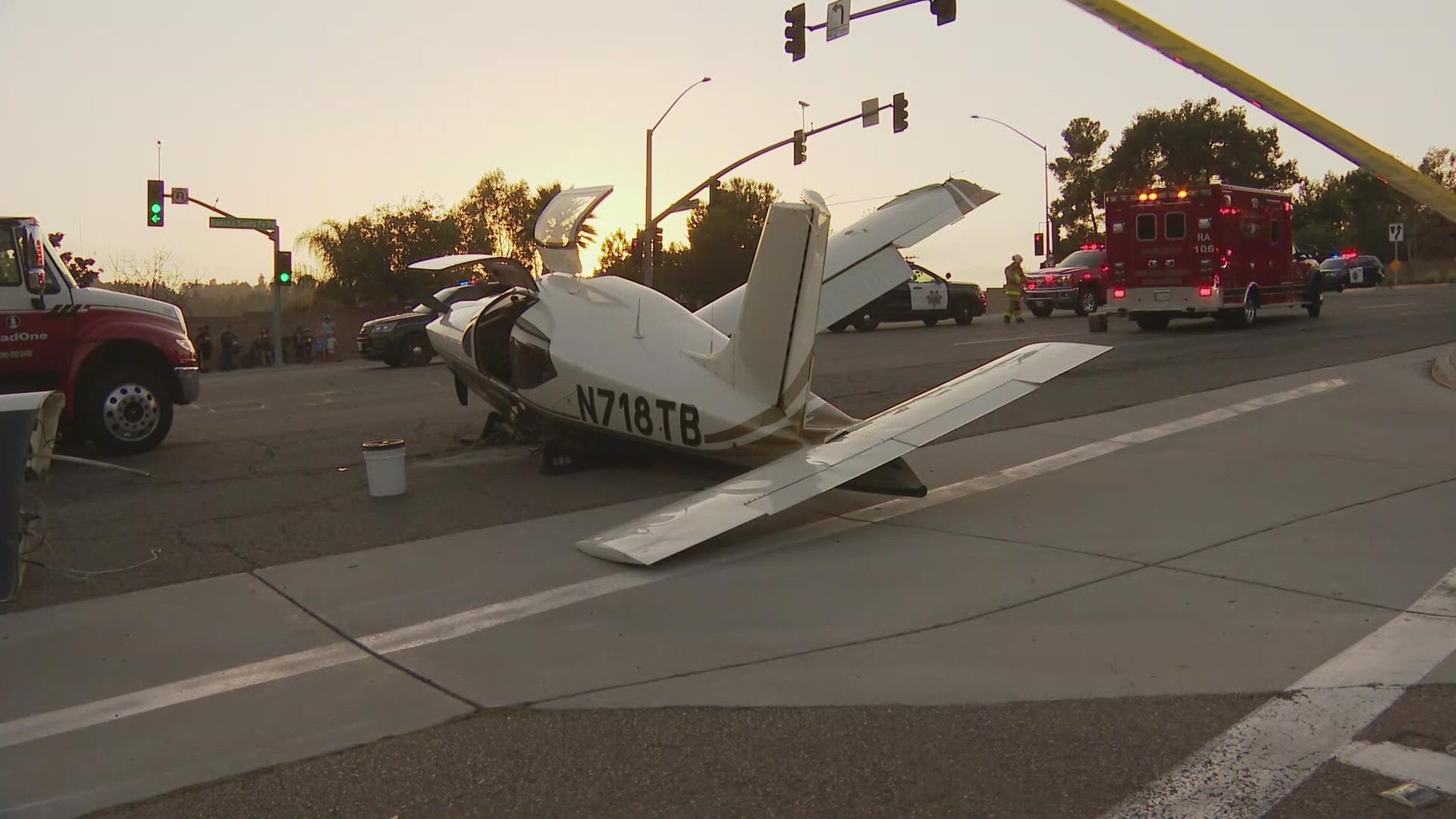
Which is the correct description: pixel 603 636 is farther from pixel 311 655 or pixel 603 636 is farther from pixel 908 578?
pixel 908 578

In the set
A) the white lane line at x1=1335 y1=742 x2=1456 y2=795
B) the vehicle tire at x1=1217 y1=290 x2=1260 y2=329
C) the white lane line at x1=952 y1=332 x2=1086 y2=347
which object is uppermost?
the vehicle tire at x1=1217 y1=290 x2=1260 y2=329

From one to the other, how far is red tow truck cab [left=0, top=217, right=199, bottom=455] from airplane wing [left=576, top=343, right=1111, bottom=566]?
727 cm

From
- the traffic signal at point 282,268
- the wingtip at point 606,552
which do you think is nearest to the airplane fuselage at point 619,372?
the wingtip at point 606,552

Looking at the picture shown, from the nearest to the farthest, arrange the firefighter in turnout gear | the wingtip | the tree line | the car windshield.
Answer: the wingtip → the firefighter in turnout gear → the car windshield → the tree line

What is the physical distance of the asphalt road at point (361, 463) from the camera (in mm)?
8250

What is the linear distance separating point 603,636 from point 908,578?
75.3 inches

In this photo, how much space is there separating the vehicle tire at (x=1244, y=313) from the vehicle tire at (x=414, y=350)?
59.4 feet

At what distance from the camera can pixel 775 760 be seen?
4.21m

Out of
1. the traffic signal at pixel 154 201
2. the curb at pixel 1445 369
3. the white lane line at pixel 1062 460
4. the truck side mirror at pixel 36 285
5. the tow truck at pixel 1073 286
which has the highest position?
the traffic signal at pixel 154 201

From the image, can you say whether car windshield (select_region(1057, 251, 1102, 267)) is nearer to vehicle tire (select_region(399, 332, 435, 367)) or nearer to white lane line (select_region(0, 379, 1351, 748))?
vehicle tire (select_region(399, 332, 435, 367))

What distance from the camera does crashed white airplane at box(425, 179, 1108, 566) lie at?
24.6ft

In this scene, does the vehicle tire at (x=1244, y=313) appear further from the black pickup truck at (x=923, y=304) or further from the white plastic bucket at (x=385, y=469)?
the white plastic bucket at (x=385, y=469)

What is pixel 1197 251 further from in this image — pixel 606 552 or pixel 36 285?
pixel 36 285

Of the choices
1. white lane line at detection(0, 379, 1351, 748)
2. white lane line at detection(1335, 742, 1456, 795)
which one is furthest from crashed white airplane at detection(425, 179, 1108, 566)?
white lane line at detection(1335, 742, 1456, 795)
